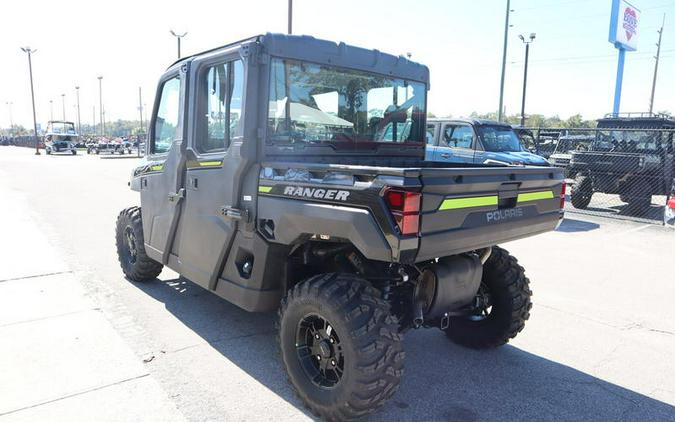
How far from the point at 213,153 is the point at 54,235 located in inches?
229

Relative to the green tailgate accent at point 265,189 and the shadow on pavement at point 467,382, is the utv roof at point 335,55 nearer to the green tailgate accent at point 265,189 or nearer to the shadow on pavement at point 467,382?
the green tailgate accent at point 265,189

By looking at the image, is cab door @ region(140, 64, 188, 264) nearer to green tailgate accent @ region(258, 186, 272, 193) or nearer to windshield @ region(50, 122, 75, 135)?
green tailgate accent @ region(258, 186, 272, 193)

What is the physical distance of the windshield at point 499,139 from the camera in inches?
410

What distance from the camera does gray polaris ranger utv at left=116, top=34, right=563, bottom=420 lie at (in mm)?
2734

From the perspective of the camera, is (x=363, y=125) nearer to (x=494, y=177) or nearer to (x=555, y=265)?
(x=494, y=177)

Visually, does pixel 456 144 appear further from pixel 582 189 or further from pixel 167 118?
pixel 167 118

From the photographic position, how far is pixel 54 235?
819 centimetres

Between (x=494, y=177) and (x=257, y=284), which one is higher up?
(x=494, y=177)

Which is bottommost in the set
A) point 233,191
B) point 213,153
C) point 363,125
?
point 233,191

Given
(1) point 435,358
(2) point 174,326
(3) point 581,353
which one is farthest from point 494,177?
(2) point 174,326

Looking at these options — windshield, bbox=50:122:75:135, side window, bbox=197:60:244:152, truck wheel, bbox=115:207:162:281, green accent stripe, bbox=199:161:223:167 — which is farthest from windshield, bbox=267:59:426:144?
windshield, bbox=50:122:75:135

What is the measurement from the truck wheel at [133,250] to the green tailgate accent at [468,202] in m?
3.75

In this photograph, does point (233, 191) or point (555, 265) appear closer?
point (233, 191)

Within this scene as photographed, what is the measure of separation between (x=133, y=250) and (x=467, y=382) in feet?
13.0
